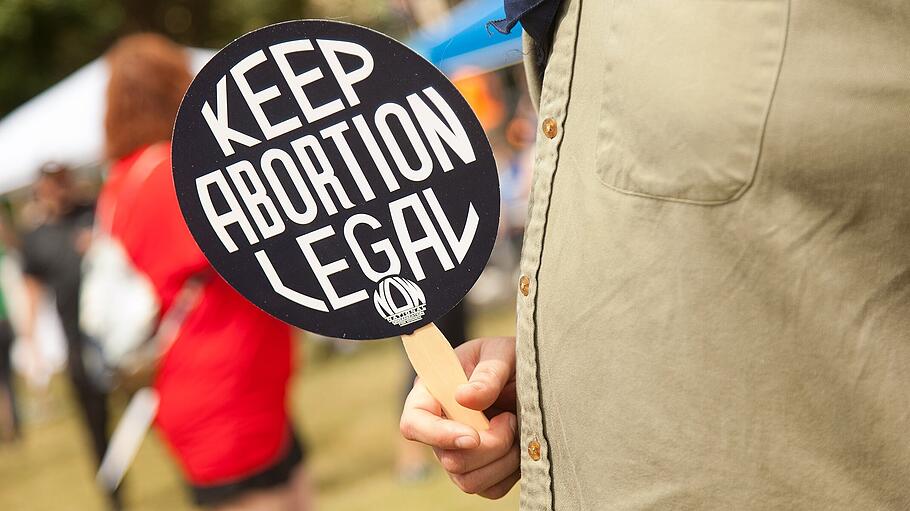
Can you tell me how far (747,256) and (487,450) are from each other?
14.5 inches

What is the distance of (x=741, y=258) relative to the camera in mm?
795

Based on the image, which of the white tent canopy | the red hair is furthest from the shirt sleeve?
the white tent canopy

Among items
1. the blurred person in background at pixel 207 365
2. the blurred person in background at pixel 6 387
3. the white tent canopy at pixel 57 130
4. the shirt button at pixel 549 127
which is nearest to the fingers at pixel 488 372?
the shirt button at pixel 549 127

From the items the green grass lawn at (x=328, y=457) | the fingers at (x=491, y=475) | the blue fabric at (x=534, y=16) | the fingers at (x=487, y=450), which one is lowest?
the green grass lawn at (x=328, y=457)

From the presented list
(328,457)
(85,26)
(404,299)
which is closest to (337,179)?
(404,299)

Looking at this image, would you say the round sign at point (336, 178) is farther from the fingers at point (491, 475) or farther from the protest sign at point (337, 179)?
the fingers at point (491, 475)

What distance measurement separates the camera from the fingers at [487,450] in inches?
39.9

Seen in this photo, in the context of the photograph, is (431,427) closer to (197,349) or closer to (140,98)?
(197,349)

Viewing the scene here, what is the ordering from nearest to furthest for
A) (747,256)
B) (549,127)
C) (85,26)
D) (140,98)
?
1. (747,256)
2. (549,127)
3. (140,98)
4. (85,26)

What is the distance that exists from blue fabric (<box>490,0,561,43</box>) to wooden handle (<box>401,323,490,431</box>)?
0.33 m

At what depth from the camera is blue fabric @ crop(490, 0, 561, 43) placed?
94cm

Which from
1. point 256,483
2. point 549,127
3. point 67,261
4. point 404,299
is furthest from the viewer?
point 67,261

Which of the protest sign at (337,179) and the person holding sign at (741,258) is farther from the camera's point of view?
the protest sign at (337,179)

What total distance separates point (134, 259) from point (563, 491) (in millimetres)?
2438
